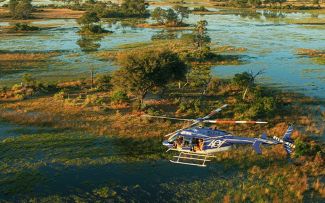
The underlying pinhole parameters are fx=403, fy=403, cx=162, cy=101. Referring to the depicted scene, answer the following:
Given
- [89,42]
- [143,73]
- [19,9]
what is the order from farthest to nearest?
1. [19,9]
2. [89,42]
3. [143,73]

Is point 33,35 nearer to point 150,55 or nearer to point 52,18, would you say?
point 52,18


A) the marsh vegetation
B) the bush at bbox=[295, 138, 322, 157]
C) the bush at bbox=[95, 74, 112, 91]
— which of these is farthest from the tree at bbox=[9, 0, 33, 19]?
the bush at bbox=[295, 138, 322, 157]

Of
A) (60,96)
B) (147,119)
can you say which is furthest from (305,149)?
(60,96)

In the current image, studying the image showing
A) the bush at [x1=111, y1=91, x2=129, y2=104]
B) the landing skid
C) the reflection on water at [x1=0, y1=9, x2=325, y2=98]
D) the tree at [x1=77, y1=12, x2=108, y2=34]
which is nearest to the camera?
the landing skid

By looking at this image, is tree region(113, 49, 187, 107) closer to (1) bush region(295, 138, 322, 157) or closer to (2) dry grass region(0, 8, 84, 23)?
(1) bush region(295, 138, 322, 157)

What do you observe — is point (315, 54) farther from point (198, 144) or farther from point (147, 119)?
point (198, 144)

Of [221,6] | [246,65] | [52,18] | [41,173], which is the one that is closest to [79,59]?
[246,65]

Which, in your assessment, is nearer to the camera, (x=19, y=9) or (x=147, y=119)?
(x=147, y=119)

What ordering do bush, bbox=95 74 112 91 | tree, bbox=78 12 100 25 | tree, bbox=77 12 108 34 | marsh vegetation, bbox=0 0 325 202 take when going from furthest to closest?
tree, bbox=78 12 100 25
tree, bbox=77 12 108 34
bush, bbox=95 74 112 91
marsh vegetation, bbox=0 0 325 202
